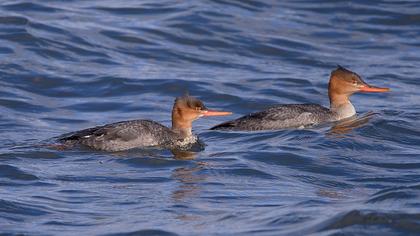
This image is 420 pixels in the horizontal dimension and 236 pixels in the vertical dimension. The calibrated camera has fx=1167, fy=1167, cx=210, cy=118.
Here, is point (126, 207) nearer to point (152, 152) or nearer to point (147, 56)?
→ point (152, 152)

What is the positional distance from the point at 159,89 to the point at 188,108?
3939 millimetres

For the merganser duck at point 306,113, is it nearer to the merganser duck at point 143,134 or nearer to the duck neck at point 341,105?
the duck neck at point 341,105

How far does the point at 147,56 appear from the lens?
20.2 m

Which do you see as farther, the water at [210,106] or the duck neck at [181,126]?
the duck neck at [181,126]

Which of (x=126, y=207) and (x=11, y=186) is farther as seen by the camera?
(x=11, y=186)

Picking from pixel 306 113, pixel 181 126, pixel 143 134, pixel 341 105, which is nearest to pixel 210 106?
pixel 341 105

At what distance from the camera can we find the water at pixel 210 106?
10625 mm

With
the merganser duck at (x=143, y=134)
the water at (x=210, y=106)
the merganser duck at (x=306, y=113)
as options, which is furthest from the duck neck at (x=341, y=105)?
the merganser duck at (x=143, y=134)

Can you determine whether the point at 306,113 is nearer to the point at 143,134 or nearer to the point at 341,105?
the point at 341,105

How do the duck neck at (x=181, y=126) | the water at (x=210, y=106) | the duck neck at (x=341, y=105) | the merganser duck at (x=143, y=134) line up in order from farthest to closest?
the duck neck at (x=341, y=105)
the duck neck at (x=181, y=126)
the merganser duck at (x=143, y=134)
the water at (x=210, y=106)

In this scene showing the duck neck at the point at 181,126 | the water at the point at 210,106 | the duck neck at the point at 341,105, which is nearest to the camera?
the water at the point at 210,106

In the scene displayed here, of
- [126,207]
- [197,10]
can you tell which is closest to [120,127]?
[126,207]

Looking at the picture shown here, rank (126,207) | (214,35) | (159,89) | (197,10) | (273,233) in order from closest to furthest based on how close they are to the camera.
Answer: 1. (273,233)
2. (126,207)
3. (159,89)
4. (214,35)
5. (197,10)

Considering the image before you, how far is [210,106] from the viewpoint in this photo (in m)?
17.5
